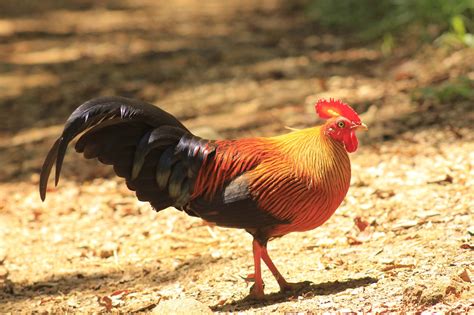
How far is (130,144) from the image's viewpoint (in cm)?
465


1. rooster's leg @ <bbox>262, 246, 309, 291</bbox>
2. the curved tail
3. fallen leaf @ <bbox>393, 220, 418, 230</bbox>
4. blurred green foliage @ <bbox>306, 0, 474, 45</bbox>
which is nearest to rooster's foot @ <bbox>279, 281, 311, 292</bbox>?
rooster's leg @ <bbox>262, 246, 309, 291</bbox>

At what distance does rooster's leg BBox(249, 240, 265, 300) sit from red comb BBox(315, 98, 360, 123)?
0.87 meters

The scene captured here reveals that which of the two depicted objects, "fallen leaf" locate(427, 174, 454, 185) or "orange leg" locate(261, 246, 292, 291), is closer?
"orange leg" locate(261, 246, 292, 291)

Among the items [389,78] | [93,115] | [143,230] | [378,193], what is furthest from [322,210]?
[389,78]

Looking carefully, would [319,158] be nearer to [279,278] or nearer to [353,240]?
[279,278]

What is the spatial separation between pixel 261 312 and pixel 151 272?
1.50m

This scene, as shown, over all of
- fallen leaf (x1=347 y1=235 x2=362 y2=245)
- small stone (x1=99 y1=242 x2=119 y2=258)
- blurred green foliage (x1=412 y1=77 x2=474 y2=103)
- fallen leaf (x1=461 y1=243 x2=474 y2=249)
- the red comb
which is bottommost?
small stone (x1=99 y1=242 x2=119 y2=258)

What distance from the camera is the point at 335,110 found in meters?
4.71

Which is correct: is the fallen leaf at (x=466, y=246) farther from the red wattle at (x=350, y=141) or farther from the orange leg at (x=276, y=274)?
the orange leg at (x=276, y=274)

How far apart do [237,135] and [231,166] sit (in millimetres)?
3956

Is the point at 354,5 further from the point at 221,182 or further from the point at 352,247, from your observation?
the point at 221,182

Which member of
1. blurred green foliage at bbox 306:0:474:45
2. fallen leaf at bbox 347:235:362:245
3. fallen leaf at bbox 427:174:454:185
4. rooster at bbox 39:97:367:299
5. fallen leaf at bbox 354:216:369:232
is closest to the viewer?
rooster at bbox 39:97:367:299

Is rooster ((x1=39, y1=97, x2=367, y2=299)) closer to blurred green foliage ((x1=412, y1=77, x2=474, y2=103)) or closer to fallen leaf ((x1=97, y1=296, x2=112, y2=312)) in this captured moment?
fallen leaf ((x1=97, y1=296, x2=112, y2=312))

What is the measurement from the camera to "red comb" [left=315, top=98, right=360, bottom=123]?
466 cm
